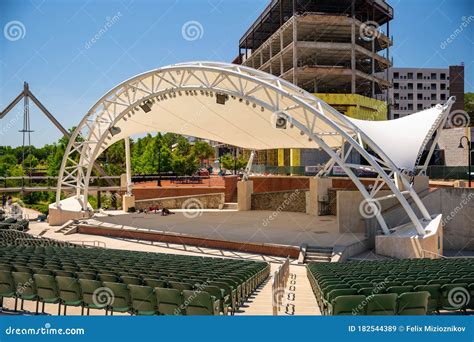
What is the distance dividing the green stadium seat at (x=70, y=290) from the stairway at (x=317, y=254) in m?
14.1

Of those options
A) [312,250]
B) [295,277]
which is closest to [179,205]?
[312,250]

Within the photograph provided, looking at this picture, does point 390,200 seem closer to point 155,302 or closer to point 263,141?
point 263,141

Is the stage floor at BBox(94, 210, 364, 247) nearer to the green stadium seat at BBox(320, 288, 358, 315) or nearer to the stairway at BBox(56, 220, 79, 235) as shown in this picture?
the stairway at BBox(56, 220, 79, 235)

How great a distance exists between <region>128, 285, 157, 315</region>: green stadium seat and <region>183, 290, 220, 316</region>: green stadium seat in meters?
0.77

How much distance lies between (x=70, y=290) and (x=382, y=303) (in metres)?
5.59

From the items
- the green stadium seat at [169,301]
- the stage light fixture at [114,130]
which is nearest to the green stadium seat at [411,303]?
the green stadium seat at [169,301]

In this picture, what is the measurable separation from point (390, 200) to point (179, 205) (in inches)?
822

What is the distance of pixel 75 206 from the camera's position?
33.3 m

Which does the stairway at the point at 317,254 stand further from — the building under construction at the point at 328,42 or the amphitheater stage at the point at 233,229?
the building under construction at the point at 328,42

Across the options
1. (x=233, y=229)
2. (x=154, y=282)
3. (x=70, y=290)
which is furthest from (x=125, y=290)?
(x=233, y=229)

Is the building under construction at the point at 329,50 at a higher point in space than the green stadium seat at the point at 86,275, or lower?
higher

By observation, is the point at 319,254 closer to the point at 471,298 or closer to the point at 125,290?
the point at 471,298

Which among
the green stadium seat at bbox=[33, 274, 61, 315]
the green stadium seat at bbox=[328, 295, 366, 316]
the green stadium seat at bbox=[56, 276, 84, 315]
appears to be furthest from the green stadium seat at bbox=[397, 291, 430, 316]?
the green stadium seat at bbox=[33, 274, 61, 315]

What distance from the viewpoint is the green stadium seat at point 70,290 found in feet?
26.1
